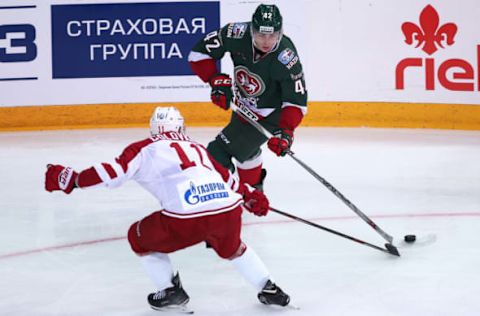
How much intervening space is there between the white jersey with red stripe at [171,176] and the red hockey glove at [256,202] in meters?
0.17

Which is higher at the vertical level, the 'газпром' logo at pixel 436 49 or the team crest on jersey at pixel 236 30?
the team crest on jersey at pixel 236 30

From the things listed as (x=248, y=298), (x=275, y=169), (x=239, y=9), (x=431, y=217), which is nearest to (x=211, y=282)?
(x=248, y=298)

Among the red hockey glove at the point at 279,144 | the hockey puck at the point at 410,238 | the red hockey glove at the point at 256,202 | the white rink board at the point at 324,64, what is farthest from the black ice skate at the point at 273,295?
the white rink board at the point at 324,64

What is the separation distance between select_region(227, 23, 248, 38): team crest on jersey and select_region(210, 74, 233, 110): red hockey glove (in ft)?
0.73

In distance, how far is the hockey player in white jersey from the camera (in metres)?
3.21

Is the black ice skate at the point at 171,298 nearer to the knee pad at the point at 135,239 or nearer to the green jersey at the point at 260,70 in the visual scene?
the knee pad at the point at 135,239

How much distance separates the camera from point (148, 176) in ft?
10.6

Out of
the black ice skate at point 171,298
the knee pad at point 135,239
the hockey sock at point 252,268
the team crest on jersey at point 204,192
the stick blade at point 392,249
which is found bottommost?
the stick blade at point 392,249

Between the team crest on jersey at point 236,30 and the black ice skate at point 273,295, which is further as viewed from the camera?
the team crest on jersey at point 236,30

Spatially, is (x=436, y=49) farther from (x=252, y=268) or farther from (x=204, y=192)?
(x=204, y=192)

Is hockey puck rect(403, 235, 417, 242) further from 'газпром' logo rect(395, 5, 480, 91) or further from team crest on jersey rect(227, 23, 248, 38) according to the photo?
'газпром' logo rect(395, 5, 480, 91)

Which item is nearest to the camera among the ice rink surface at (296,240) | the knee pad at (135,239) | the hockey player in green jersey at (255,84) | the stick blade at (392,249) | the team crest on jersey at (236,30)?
the knee pad at (135,239)

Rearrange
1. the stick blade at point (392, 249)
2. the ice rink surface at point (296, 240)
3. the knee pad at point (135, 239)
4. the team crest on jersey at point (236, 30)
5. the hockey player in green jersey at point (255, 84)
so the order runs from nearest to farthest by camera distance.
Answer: the knee pad at point (135, 239) < the ice rink surface at point (296, 240) < the stick blade at point (392, 249) < the hockey player in green jersey at point (255, 84) < the team crest on jersey at point (236, 30)

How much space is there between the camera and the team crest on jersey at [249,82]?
4645 millimetres
